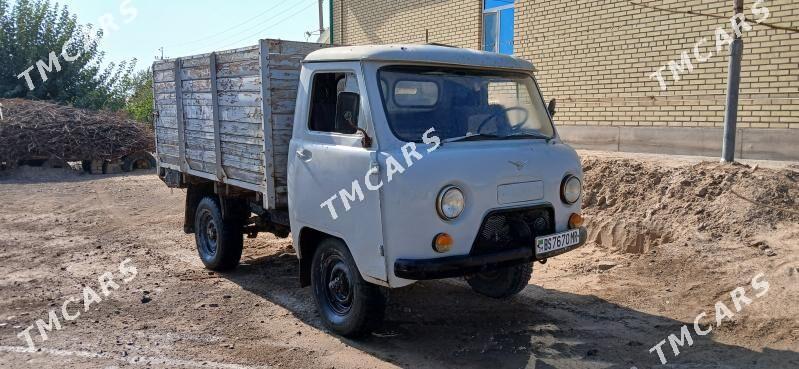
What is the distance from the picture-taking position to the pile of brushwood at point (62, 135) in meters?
16.4

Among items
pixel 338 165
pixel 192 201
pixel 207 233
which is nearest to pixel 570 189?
pixel 338 165

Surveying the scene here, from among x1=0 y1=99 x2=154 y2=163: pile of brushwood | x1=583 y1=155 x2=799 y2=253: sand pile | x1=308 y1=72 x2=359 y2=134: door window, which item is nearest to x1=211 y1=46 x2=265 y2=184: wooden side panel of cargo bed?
x1=308 y1=72 x2=359 y2=134: door window

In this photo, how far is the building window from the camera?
11.5 m

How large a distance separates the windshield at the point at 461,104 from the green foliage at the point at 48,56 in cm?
2138

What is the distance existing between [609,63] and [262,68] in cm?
589

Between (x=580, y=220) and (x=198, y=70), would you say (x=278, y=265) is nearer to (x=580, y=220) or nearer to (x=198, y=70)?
(x=198, y=70)

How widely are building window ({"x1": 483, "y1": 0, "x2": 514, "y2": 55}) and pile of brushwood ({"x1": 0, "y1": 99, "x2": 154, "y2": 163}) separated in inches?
431

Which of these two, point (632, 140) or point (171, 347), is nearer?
point (171, 347)

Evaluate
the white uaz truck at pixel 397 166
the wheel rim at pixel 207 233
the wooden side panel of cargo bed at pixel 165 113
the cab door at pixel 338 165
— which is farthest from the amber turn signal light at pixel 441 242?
the wooden side panel of cargo bed at pixel 165 113

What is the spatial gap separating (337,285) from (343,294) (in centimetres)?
9

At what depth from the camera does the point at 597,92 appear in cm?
956

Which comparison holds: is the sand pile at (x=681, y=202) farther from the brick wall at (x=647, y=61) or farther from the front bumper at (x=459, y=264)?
the front bumper at (x=459, y=264)

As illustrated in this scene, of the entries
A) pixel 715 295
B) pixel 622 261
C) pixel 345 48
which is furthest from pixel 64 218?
pixel 715 295

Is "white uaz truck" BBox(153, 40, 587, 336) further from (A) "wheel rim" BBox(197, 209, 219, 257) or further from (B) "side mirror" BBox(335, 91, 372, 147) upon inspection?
(A) "wheel rim" BBox(197, 209, 219, 257)
